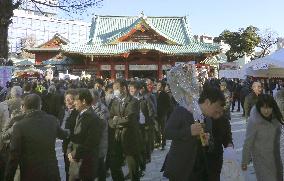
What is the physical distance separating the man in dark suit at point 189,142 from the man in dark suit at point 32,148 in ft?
3.94

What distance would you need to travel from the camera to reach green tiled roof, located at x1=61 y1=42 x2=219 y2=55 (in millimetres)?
37844

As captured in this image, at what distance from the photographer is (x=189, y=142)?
A: 14.5 ft

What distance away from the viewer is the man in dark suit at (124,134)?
24.0ft

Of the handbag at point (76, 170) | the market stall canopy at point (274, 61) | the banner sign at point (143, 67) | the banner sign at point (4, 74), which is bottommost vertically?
the handbag at point (76, 170)

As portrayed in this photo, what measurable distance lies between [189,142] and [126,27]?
39982 mm

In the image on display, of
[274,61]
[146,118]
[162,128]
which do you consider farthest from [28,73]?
[274,61]

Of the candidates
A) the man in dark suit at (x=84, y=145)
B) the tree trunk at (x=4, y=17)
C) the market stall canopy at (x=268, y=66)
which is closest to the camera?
the man in dark suit at (x=84, y=145)

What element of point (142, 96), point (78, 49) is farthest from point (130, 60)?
point (142, 96)

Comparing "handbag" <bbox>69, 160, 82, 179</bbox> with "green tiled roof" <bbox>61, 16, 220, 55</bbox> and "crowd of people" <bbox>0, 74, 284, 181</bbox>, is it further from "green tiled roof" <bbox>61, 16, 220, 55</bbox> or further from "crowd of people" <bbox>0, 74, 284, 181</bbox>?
"green tiled roof" <bbox>61, 16, 220, 55</bbox>

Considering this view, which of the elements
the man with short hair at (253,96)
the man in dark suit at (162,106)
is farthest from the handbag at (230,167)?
the man in dark suit at (162,106)

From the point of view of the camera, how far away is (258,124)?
19.2ft

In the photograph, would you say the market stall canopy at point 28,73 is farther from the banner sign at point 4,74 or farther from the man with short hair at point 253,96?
the man with short hair at point 253,96

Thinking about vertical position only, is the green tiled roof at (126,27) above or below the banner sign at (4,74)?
above

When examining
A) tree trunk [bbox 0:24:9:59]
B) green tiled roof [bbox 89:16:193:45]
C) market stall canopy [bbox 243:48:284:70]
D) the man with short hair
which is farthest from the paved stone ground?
green tiled roof [bbox 89:16:193:45]
